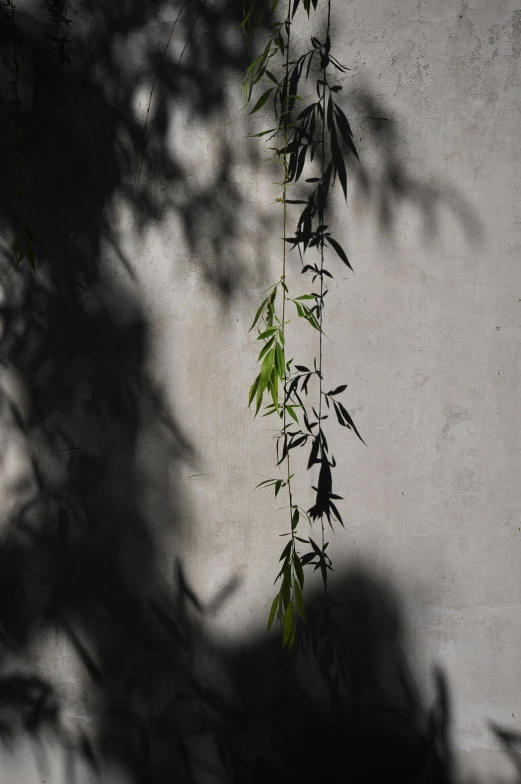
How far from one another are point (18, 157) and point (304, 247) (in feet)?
2.92

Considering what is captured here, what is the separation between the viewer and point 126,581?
2.17m

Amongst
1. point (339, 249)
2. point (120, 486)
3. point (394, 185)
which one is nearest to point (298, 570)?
point (120, 486)

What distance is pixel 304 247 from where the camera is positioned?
78.7 inches

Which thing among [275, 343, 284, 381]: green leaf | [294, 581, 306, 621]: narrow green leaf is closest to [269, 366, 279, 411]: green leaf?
[275, 343, 284, 381]: green leaf

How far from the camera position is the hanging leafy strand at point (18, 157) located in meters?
2.10

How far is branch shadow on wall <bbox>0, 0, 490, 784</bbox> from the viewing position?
2.05 metres

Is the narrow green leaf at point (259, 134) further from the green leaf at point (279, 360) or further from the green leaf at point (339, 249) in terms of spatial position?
the green leaf at point (279, 360)

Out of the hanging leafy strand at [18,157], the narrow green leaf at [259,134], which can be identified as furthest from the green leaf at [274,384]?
the hanging leafy strand at [18,157]

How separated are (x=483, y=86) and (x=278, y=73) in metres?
0.54

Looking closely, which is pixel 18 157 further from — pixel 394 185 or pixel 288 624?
pixel 288 624

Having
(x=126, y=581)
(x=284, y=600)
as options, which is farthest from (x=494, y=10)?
(x=126, y=581)

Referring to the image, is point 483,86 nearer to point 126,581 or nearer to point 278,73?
point 278,73

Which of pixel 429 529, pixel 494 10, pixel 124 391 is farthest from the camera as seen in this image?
pixel 124 391

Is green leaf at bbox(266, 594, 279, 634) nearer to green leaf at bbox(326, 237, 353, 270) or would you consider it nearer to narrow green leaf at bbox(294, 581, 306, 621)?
narrow green leaf at bbox(294, 581, 306, 621)
